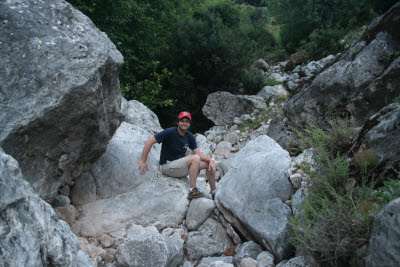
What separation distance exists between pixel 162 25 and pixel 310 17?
6.40 m

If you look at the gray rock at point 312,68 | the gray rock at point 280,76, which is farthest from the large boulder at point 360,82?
the gray rock at point 280,76

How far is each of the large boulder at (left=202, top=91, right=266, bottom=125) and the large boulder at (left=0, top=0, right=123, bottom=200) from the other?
6.11m

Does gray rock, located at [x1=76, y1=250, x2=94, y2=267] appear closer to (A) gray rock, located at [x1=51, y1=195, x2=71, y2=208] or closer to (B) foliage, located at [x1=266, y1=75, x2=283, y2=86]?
(A) gray rock, located at [x1=51, y1=195, x2=71, y2=208]

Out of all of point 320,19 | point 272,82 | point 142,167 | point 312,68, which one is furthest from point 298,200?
point 320,19

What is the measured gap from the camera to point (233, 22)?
15891 mm

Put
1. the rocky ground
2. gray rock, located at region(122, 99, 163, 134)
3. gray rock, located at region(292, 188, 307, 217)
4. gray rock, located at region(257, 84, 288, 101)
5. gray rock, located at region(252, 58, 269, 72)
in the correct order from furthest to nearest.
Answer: gray rock, located at region(252, 58, 269, 72)
gray rock, located at region(257, 84, 288, 101)
gray rock, located at region(122, 99, 163, 134)
gray rock, located at region(292, 188, 307, 217)
the rocky ground

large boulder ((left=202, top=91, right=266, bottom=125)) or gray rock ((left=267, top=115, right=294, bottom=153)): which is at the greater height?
gray rock ((left=267, top=115, right=294, bottom=153))

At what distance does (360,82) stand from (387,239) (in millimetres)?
3878

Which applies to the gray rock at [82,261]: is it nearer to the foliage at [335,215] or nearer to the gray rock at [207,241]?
the gray rock at [207,241]

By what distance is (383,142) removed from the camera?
324 cm

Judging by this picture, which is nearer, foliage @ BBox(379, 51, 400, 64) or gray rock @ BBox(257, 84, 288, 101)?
foliage @ BBox(379, 51, 400, 64)

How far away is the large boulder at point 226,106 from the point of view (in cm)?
984

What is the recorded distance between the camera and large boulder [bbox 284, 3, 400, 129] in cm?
481

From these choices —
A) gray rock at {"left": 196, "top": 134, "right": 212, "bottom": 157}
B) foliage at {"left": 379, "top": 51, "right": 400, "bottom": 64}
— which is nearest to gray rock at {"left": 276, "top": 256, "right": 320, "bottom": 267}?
foliage at {"left": 379, "top": 51, "right": 400, "bottom": 64}
